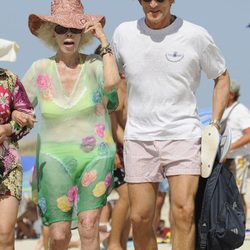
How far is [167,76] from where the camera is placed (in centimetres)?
881

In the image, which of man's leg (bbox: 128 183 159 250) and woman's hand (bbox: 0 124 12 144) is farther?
man's leg (bbox: 128 183 159 250)

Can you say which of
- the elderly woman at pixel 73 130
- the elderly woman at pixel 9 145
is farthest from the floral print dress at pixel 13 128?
the elderly woman at pixel 73 130

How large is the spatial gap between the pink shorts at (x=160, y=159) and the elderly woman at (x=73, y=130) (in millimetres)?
170

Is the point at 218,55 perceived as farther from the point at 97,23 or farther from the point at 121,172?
the point at 121,172

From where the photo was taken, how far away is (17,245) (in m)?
16.2

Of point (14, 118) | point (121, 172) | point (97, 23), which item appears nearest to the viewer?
point (14, 118)

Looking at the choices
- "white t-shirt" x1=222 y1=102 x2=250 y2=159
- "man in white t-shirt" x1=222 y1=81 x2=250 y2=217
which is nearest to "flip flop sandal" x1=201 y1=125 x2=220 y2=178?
"man in white t-shirt" x1=222 y1=81 x2=250 y2=217

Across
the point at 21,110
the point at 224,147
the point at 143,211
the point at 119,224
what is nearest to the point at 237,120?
the point at 119,224

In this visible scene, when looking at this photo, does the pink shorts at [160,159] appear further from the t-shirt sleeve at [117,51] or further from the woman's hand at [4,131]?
the woman's hand at [4,131]

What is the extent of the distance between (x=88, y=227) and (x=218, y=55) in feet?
5.20

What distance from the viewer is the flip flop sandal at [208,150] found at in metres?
8.81

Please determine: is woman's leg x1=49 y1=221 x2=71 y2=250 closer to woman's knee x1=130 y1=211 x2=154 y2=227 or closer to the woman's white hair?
woman's knee x1=130 y1=211 x2=154 y2=227

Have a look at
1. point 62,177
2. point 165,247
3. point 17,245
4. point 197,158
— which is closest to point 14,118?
point 62,177

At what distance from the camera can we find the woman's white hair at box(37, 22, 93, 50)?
913 cm
